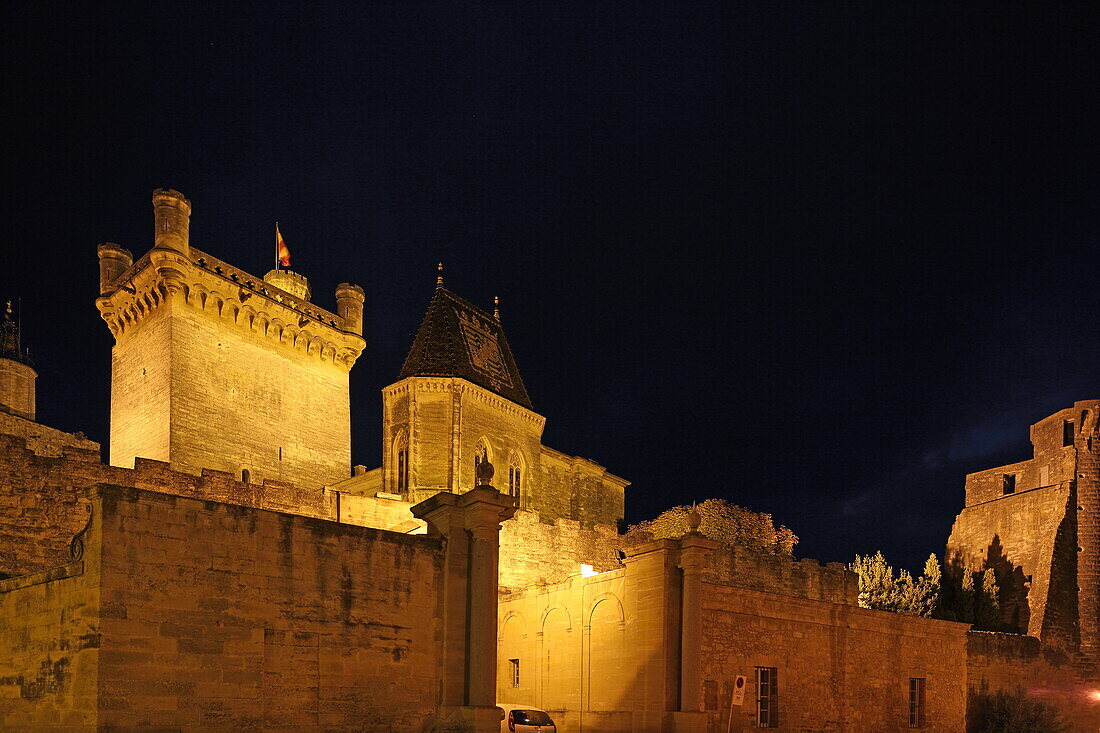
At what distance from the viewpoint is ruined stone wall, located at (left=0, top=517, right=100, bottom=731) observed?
10273 millimetres

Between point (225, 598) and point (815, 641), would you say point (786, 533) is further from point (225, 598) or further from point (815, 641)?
point (225, 598)

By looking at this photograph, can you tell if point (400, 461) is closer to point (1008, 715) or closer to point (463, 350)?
point (463, 350)

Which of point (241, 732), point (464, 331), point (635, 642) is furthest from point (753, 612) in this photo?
point (464, 331)

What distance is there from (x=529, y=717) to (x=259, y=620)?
652 cm

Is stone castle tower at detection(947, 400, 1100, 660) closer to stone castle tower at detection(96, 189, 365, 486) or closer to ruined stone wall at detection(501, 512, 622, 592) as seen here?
ruined stone wall at detection(501, 512, 622, 592)

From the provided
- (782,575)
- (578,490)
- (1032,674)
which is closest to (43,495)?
(578,490)

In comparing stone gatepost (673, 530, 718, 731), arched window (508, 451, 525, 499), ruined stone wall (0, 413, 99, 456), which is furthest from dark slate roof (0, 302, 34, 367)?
stone gatepost (673, 530, 718, 731)

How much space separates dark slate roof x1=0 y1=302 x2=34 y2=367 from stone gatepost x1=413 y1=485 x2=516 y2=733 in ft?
111

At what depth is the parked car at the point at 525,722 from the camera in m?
15.5

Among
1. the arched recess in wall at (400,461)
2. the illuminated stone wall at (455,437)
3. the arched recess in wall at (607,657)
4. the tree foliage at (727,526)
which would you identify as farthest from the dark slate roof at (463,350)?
the arched recess in wall at (607,657)

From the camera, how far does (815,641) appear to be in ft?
66.1

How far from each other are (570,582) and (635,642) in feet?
9.40

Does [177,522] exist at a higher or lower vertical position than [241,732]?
higher

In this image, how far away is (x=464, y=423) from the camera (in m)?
30.4
